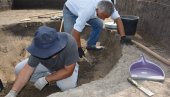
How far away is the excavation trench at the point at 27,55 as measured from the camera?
5119 millimetres

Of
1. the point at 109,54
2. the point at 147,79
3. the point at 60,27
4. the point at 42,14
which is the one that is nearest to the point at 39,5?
the point at 42,14

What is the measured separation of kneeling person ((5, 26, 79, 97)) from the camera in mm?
3631

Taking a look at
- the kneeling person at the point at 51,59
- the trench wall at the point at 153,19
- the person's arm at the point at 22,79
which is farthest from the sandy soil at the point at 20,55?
the person's arm at the point at 22,79

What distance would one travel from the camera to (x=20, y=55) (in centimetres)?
662

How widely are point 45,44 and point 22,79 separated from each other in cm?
73

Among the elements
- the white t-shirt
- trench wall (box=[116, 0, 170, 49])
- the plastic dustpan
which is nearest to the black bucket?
the white t-shirt

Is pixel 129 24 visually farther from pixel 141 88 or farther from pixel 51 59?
pixel 51 59

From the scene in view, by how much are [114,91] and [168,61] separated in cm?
140

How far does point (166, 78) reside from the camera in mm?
4352

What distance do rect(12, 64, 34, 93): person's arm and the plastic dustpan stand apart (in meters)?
1.50

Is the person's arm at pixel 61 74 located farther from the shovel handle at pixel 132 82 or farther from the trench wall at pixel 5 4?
the trench wall at pixel 5 4

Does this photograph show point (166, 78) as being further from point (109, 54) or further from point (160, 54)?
point (109, 54)

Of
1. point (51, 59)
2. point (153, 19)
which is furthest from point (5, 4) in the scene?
point (51, 59)

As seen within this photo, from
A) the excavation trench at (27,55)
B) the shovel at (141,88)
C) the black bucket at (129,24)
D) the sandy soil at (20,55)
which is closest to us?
the shovel at (141,88)
